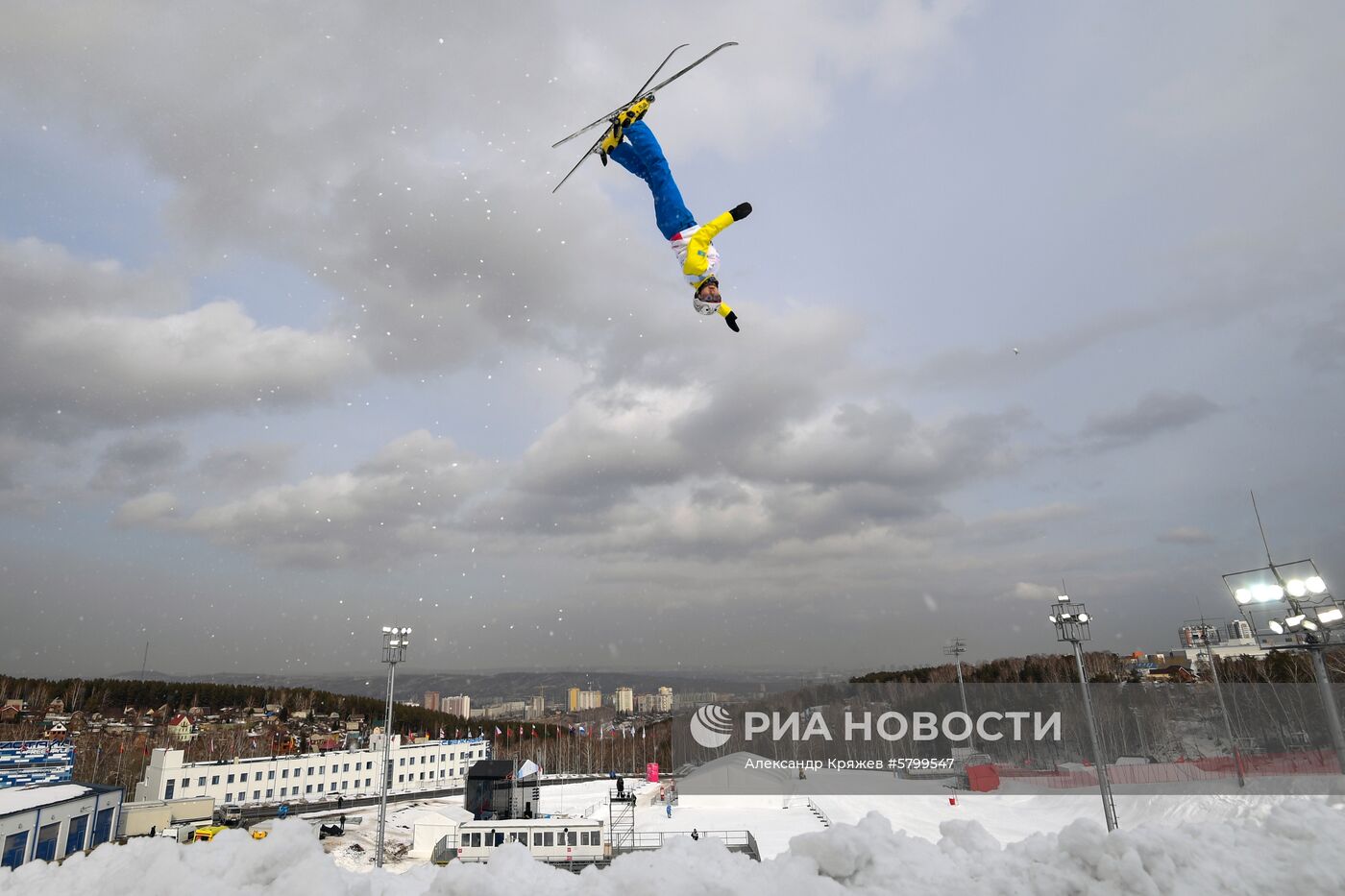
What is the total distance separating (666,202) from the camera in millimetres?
7879

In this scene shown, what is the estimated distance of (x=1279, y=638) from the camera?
11.6m

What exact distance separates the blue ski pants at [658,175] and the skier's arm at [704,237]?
0.82 ft

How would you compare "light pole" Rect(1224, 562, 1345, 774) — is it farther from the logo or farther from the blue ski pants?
the logo

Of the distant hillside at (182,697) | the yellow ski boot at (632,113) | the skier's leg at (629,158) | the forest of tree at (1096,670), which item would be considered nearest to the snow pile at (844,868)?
the skier's leg at (629,158)

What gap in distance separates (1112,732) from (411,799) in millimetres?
52179

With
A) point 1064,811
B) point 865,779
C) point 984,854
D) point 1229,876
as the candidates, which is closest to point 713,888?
point 984,854

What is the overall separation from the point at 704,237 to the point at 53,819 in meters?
28.6

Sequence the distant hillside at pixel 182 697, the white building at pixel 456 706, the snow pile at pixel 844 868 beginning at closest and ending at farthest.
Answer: the snow pile at pixel 844 868 → the distant hillside at pixel 182 697 → the white building at pixel 456 706

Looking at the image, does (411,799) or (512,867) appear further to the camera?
(411,799)

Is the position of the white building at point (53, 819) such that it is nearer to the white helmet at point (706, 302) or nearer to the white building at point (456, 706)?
the white helmet at point (706, 302)

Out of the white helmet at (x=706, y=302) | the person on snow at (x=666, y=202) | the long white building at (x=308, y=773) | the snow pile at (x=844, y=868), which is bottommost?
the long white building at (x=308, y=773)

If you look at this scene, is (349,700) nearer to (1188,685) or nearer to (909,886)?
(1188,685)

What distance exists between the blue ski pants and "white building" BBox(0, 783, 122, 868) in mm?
23588

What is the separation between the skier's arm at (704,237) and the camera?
774 centimetres
